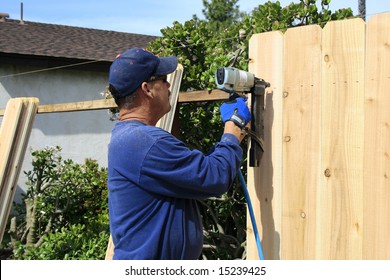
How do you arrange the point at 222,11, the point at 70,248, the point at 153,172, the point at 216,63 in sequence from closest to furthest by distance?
the point at 153,172 → the point at 216,63 → the point at 70,248 → the point at 222,11

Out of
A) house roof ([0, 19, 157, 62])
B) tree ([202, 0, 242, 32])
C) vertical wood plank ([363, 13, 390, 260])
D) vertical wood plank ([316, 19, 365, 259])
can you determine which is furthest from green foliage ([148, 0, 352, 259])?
tree ([202, 0, 242, 32])

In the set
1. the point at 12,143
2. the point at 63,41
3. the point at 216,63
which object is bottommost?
the point at 12,143

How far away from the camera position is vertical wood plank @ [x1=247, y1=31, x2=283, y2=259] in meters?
2.82

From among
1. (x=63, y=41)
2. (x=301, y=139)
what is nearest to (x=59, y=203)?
(x=301, y=139)

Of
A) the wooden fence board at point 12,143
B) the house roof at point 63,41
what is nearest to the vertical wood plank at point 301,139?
the wooden fence board at point 12,143

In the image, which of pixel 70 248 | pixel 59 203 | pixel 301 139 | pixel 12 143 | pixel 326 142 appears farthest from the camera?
pixel 59 203

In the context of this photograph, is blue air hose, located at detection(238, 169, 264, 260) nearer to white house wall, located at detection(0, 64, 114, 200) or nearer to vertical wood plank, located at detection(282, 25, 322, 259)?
vertical wood plank, located at detection(282, 25, 322, 259)

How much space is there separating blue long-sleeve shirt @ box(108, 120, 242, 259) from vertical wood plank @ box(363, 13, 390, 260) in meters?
0.61

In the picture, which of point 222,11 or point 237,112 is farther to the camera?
point 222,11

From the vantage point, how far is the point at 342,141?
8.29 ft

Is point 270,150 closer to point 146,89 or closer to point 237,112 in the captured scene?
point 237,112

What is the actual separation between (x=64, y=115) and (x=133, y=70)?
8.43 metres

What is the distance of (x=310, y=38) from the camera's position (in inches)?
105

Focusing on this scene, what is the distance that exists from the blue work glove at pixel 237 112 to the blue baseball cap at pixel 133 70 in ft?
1.15
